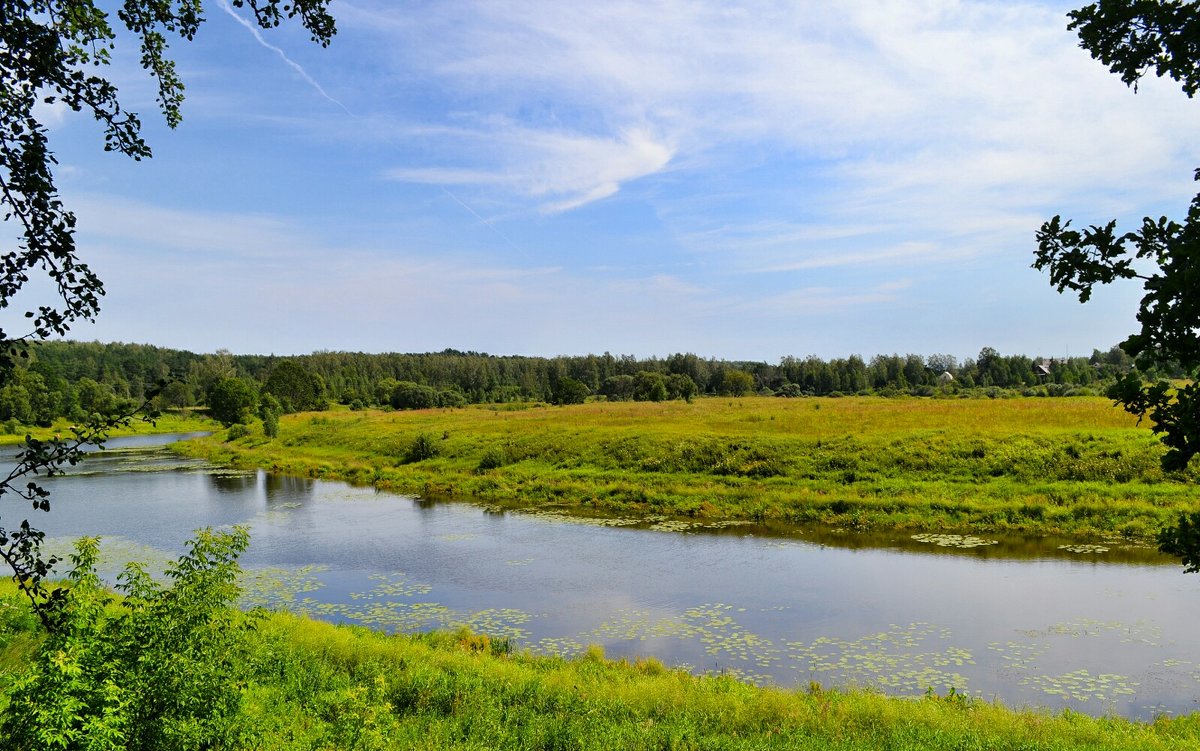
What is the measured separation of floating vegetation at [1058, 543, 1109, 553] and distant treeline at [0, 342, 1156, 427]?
4867 cm

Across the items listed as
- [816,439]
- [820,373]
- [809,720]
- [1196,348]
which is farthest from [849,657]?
[820,373]

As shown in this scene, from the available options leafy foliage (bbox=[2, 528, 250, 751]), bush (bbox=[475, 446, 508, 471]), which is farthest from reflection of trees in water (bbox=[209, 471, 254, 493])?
leafy foliage (bbox=[2, 528, 250, 751])

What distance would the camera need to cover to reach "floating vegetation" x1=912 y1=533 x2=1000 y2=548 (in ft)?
85.0

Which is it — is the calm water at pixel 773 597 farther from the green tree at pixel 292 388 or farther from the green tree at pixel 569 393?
the green tree at pixel 292 388

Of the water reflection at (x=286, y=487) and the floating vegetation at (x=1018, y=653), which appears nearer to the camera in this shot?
the floating vegetation at (x=1018, y=653)

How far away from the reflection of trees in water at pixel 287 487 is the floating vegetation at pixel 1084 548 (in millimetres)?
38766

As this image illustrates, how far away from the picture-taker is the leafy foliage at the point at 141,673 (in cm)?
702

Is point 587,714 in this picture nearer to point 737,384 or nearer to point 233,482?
point 233,482

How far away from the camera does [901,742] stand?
10008 mm

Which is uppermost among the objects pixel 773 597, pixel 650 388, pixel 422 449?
pixel 650 388

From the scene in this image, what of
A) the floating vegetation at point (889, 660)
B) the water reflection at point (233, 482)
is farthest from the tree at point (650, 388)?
the floating vegetation at point (889, 660)

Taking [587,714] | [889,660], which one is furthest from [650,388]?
[587,714]

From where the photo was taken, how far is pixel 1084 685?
13758mm

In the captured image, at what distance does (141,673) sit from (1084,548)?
90.4 ft
